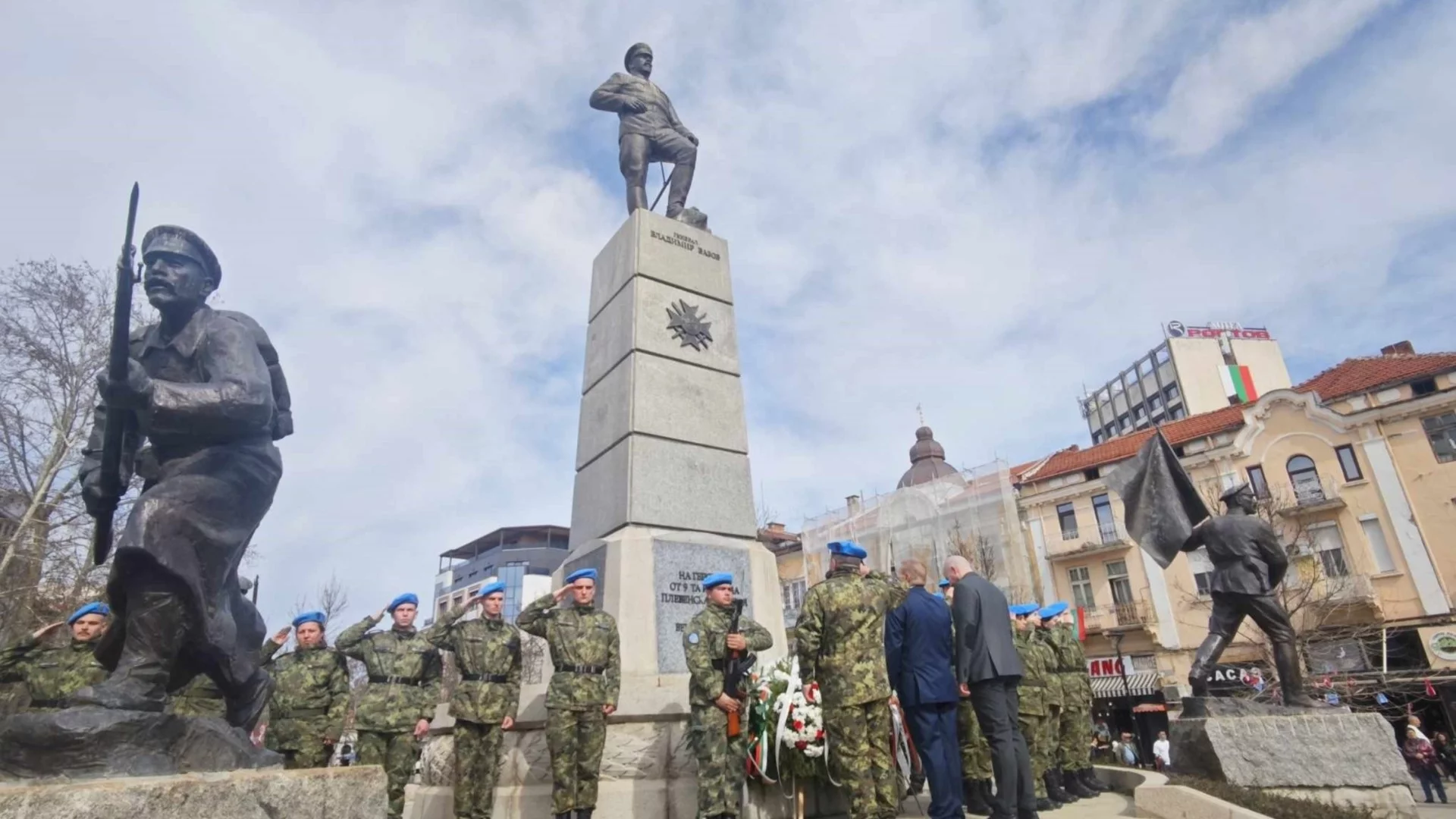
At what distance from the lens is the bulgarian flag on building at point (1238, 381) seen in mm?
39281

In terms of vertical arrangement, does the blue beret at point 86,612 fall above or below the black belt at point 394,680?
above

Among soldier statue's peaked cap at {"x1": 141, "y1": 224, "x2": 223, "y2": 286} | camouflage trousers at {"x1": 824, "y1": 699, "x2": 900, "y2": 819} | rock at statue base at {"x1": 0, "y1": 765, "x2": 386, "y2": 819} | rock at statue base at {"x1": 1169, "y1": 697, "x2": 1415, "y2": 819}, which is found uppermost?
soldier statue's peaked cap at {"x1": 141, "y1": 224, "x2": 223, "y2": 286}

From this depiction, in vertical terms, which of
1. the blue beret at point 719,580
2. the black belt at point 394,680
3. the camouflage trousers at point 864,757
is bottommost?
the camouflage trousers at point 864,757

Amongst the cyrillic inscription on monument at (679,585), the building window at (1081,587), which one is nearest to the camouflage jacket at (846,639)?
the cyrillic inscription on monument at (679,585)

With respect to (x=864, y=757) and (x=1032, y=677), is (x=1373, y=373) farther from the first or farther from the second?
(x=864, y=757)

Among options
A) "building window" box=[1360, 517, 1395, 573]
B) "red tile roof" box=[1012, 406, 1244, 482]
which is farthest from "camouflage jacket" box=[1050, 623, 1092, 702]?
"building window" box=[1360, 517, 1395, 573]

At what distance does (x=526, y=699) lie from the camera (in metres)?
5.54

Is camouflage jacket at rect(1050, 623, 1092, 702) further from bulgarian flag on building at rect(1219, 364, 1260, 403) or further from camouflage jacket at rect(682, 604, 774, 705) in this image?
bulgarian flag on building at rect(1219, 364, 1260, 403)

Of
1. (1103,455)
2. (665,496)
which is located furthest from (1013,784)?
(1103,455)

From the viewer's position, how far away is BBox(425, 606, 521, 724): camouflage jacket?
5.12 metres

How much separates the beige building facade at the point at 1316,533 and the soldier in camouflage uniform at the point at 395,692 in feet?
64.2

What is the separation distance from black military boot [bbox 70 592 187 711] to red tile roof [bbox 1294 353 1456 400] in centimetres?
3060

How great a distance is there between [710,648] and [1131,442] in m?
29.5

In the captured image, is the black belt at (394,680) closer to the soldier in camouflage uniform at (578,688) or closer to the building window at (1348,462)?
the soldier in camouflage uniform at (578,688)
